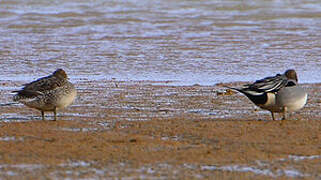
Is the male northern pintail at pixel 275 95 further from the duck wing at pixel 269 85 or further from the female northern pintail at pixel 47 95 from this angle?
the female northern pintail at pixel 47 95

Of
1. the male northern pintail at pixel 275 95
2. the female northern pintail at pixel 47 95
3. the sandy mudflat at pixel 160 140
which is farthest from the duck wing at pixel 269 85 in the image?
the female northern pintail at pixel 47 95

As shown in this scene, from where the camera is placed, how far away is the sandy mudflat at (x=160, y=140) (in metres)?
6.43

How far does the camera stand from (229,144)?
7656mm

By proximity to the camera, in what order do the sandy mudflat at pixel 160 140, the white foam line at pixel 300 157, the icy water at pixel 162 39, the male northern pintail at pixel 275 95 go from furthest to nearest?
1. the icy water at pixel 162 39
2. the male northern pintail at pixel 275 95
3. the white foam line at pixel 300 157
4. the sandy mudflat at pixel 160 140

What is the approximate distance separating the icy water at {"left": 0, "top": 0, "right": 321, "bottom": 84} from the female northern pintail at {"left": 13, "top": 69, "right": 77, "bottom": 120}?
4793 millimetres

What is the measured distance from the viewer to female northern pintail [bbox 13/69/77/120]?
919cm

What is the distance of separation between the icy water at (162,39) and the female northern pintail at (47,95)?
4.79 metres

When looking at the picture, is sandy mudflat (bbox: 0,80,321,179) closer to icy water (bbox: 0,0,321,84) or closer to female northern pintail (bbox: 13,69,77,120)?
female northern pintail (bbox: 13,69,77,120)

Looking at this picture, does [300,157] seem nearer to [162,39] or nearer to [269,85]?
[269,85]

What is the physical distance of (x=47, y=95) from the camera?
923 cm

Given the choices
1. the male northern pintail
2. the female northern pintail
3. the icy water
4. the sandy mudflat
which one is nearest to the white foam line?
the sandy mudflat

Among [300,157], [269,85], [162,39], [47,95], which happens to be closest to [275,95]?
[269,85]

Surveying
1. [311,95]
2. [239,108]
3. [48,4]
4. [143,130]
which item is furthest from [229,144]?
[48,4]

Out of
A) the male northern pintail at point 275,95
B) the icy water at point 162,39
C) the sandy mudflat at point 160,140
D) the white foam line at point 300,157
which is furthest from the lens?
the icy water at point 162,39
